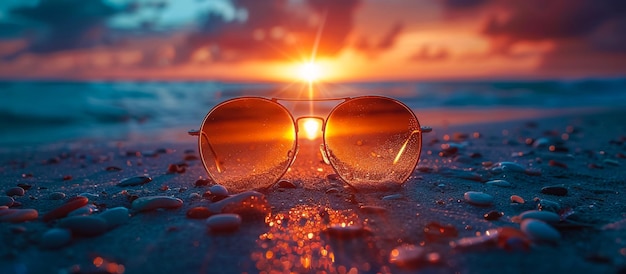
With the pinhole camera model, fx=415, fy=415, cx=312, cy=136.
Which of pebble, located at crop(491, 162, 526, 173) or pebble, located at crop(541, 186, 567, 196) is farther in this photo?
pebble, located at crop(491, 162, 526, 173)

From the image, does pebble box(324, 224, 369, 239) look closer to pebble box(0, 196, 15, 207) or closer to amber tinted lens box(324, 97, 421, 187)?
amber tinted lens box(324, 97, 421, 187)

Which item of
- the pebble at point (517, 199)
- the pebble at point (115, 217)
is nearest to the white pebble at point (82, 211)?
the pebble at point (115, 217)

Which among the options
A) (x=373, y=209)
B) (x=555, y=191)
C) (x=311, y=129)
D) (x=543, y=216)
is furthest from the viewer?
(x=311, y=129)

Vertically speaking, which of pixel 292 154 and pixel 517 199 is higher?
pixel 292 154

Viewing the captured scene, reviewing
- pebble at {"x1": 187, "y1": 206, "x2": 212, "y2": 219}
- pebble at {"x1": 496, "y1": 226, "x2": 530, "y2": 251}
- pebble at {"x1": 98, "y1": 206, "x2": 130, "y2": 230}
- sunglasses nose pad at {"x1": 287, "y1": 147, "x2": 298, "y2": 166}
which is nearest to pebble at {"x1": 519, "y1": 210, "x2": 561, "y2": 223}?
pebble at {"x1": 496, "y1": 226, "x2": 530, "y2": 251}

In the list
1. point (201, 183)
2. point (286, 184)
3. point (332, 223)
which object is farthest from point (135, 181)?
point (332, 223)

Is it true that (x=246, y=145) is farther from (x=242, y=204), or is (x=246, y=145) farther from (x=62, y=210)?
(x=62, y=210)

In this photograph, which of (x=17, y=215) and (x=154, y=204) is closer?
(x=17, y=215)
